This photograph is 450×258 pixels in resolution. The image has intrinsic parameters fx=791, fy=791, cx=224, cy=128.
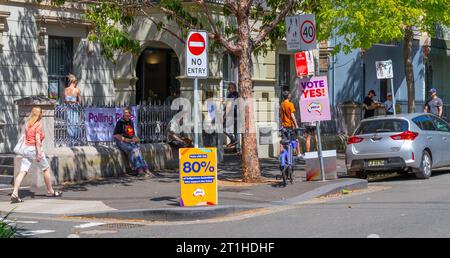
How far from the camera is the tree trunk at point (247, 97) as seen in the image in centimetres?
1711

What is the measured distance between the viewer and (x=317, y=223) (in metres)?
11.9

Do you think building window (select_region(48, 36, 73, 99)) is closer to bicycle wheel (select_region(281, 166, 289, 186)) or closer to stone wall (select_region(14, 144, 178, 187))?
stone wall (select_region(14, 144, 178, 187))

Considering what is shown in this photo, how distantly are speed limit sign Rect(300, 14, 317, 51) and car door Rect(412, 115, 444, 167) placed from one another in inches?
134

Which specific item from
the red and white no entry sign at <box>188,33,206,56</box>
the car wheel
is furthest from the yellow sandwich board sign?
the car wheel

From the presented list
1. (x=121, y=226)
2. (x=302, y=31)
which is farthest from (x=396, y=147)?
(x=121, y=226)

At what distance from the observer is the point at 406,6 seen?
22.8m

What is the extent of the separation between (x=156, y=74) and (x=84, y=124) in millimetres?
7121

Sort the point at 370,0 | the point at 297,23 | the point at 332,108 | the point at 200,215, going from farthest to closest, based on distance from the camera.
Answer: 1. the point at 332,108
2. the point at 370,0
3. the point at 297,23
4. the point at 200,215

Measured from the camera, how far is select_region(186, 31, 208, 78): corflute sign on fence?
13797 millimetres

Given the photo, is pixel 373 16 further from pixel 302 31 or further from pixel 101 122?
pixel 101 122

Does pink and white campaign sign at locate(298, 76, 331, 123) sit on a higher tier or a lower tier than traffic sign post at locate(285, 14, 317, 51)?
lower
